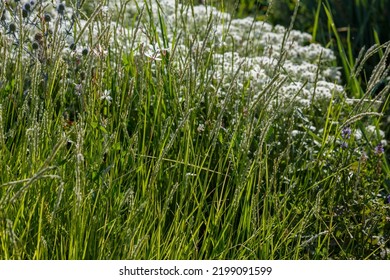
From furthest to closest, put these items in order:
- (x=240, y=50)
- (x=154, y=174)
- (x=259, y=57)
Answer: (x=240, y=50), (x=259, y=57), (x=154, y=174)

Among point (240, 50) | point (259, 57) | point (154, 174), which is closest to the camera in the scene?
point (154, 174)

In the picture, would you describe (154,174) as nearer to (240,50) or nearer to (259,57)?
(259,57)

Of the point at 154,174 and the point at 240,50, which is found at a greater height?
the point at 154,174

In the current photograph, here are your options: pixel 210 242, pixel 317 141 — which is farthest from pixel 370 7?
pixel 210 242

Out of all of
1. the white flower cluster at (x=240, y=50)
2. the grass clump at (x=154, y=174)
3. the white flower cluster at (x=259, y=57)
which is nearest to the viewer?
the grass clump at (x=154, y=174)

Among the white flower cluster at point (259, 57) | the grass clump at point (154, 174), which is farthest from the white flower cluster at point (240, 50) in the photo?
the grass clump at point (154, 174)

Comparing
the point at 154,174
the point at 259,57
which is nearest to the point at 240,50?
the point at 259,57

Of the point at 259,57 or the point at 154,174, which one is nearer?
the point at 154,174

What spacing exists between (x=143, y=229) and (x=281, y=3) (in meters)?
4.18

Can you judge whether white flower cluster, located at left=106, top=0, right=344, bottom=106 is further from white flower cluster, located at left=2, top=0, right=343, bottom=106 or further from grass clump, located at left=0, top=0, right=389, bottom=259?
grass clump, located at left=0, top=0, right=389, bottom=259

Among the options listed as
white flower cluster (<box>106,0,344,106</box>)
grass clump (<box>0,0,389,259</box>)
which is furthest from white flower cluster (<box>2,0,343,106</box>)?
grass clump (<box>0,0,389,259</box>)

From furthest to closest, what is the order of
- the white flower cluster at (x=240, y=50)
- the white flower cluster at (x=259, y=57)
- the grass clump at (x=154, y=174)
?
1. the white flower cluster at (x=259, y=57)
2. the white flower cluster at (x=240, y=50)
3. the grass clump at (x=154, y=174)

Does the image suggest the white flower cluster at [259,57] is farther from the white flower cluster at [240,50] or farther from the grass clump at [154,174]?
the grass clump at [154,174]

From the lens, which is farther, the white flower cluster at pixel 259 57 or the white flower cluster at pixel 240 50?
the white flower cluster at pixel 259 57
